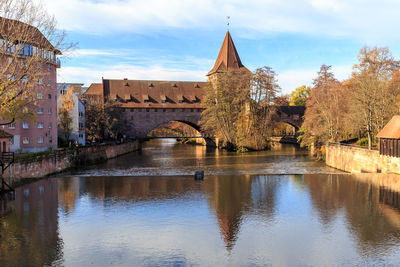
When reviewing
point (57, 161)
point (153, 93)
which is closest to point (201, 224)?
point (57, 161)

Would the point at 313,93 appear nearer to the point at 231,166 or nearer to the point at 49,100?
the point at 231,166

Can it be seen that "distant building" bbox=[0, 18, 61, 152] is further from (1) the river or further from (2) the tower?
(2) the tower

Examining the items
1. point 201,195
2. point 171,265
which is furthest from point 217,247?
point 201,195

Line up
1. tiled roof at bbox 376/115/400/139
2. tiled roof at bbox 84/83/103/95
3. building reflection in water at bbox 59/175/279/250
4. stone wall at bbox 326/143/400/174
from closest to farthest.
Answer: building reflection in water at bbox 59/175/279/250, tiled roof at bbox 376/115/400/139, stone wall at bbox 326/143/400/174, tiled roof at bbox 84/83/103/95

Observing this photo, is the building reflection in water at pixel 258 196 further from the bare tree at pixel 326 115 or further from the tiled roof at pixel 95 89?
the tiled roof at pixel 95 89

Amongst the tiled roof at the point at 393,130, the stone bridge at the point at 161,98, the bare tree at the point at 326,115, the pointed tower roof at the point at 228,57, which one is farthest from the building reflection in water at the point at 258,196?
the pointed tower roof at the point at 228,57

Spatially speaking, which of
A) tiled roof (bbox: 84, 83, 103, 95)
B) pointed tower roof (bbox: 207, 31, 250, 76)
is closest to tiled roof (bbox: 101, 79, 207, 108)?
tiled roof (bbox: 84, 83, 103, 95)

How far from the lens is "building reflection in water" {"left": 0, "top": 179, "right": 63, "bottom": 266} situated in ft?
40.3

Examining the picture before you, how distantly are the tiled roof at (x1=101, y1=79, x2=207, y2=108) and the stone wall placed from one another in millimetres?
33013

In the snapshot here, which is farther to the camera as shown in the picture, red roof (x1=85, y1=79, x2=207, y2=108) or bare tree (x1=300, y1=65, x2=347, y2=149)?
red roof (x1=85, y1=79, x2=207, y2=108)

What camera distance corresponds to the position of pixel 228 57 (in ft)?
236

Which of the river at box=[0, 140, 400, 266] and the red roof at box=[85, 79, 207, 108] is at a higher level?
the red roof at box=[85, 79, 207, 108]

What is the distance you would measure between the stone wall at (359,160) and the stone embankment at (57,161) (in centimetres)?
2264

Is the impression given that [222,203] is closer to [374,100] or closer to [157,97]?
[374,100]
